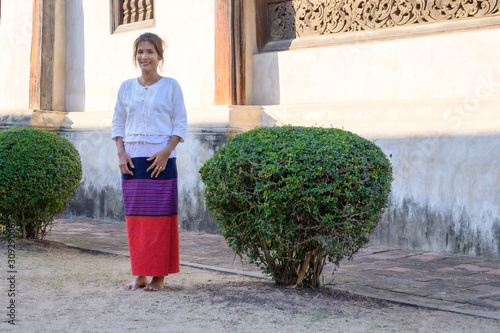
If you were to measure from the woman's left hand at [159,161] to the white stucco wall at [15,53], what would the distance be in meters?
7.07

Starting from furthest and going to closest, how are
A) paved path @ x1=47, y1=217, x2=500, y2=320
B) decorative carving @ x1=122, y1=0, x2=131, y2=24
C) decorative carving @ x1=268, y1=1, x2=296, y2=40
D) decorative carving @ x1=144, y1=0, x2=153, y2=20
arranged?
1. decorative carving @ x1=122, y1=0, x2=131, y2=24
2. decorative carving @ x1=144, y1=0, x2=153, y2=20
3. decorative carving @ x1=268, y1=1, x2=296, y2=40
4. paved path @ x1=47, y1=217, x2=500, y2=320

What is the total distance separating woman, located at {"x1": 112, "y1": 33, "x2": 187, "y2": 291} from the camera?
15.9 feet

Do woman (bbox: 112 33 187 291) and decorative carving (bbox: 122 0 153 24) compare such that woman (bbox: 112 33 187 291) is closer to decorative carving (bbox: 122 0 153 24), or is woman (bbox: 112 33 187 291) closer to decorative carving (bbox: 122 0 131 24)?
decorative carving (bbox: 122 0 153 24)

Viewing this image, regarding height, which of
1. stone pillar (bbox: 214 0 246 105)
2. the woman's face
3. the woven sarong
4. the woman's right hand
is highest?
stone pillar (bbox: 214 0 246 105)

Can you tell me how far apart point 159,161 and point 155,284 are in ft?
2.98

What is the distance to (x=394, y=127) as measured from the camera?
729 cm

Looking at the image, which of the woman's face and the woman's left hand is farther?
the woman's face

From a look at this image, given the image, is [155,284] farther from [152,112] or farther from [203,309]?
[152,112]

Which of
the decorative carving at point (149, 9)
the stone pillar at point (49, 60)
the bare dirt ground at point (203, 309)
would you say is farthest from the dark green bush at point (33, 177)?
the stone pillar at point (49, 60)

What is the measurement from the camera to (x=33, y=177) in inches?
265

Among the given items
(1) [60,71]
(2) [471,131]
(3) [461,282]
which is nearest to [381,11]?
(2) [471,131]

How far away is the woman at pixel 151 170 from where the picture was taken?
486 cm

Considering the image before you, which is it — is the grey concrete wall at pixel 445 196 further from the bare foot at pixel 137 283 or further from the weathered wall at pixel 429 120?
the bare foot at pixel 137 283

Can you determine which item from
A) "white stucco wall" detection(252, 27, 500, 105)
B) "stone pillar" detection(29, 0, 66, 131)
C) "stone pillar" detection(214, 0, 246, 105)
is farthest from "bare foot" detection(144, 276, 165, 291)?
"stone pillar" detection(29, 0, 66, 131)
